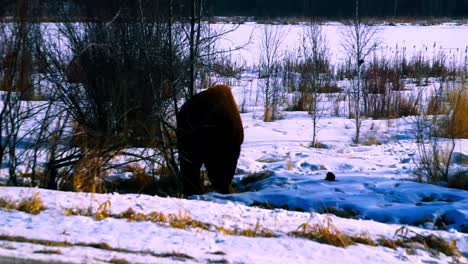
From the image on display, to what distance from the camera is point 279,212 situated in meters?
6.74

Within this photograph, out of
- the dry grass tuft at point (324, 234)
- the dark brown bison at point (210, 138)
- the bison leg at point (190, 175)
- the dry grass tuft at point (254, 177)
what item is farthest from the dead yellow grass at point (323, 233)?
the dry grass tuft at point (254, 177)

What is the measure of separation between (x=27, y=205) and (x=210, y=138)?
10.9 ft

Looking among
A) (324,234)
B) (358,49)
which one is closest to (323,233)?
(324,234)

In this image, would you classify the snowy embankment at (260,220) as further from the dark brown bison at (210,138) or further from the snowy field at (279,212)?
the dark brown bison at (210,138)

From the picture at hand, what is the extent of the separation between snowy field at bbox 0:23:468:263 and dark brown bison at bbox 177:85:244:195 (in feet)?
1.59

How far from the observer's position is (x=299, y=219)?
6.43 meters

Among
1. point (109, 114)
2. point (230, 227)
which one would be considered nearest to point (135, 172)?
point (109, 114)

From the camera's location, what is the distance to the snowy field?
512 cm

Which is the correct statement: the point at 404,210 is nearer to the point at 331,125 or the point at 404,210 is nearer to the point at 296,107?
the point at 331,125

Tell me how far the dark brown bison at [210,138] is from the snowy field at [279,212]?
0.49 metres

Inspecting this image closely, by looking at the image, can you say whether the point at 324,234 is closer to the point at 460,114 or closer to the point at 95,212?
the point at 95,212

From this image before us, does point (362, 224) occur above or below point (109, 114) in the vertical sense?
below

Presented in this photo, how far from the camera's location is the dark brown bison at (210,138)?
9.09 m

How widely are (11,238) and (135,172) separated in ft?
14.5
